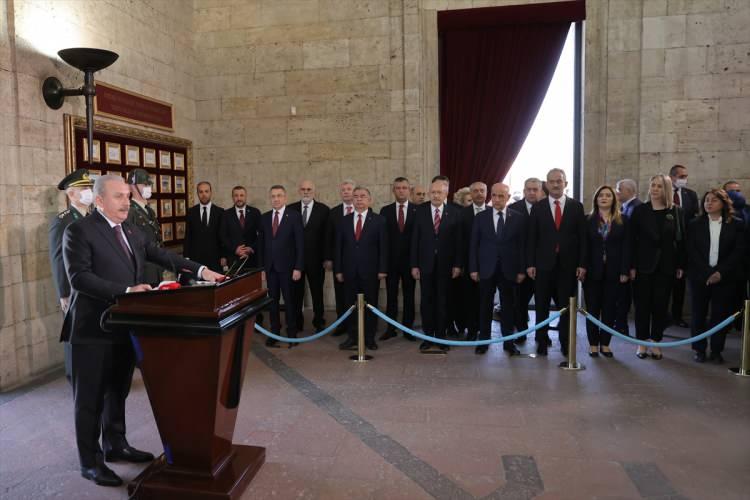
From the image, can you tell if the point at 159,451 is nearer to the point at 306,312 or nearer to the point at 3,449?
the point at 3,449

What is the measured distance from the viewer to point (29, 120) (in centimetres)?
486

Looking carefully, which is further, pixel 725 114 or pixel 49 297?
pixel 725 114

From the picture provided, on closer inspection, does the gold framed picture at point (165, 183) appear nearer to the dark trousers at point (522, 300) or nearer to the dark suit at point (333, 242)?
the dark suit at point (333, 242)

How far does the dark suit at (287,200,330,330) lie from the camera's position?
644 cm

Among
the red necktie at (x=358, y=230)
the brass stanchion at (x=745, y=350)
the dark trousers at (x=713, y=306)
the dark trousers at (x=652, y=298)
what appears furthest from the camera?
the red necktie at (x=358, y=230)

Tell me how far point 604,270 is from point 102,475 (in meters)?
4.43

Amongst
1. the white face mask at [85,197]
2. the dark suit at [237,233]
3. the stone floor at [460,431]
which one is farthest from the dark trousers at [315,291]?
the white face mask at [85,197]

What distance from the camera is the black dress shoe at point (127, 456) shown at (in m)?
3.30

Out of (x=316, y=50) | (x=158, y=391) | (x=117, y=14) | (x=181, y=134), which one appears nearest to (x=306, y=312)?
(x=181, y=134)

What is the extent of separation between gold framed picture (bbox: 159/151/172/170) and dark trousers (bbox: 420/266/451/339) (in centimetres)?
368

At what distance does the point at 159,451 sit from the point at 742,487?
3.33 metres

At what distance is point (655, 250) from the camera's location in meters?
5.23

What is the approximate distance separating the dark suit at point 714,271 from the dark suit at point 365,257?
2.95 metres

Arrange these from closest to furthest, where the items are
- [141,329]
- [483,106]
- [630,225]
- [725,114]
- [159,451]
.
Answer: [141,329] < [159,451] < [630,225] < [725,114] < [483,106]
